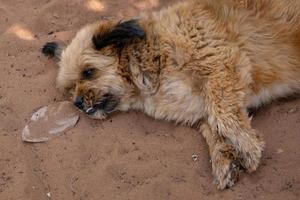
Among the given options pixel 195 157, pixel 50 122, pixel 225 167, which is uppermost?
pixel 225 167

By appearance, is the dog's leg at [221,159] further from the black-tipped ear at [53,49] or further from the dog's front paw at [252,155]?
the black-tipped ear at [53,49]

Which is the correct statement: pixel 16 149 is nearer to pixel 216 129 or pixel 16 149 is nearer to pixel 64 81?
pixel 64 81

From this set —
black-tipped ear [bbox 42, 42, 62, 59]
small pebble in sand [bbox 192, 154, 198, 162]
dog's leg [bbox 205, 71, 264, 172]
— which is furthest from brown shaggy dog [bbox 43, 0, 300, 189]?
black-tipped ear [bbox 42, 42, 62, 59]

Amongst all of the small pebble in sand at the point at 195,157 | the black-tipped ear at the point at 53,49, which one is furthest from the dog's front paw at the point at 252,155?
the black-tipped ear at the point at 53,49

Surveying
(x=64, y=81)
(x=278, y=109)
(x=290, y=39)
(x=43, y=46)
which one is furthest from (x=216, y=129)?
(x=43, y=46)

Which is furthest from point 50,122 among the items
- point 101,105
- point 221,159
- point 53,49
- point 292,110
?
point 292,110

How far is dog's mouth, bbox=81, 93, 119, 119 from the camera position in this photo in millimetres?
5055

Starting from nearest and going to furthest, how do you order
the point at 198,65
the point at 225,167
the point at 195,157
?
the point at 225,167 < the point at 195,157 < the point at 198,65

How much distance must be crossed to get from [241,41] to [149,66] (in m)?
0.76

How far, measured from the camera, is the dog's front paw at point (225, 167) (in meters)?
4.36

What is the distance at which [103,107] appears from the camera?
510 centimetres

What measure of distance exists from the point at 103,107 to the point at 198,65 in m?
0.89

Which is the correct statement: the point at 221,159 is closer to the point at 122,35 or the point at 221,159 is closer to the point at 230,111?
the point at 230,111

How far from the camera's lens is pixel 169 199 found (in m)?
4.29
